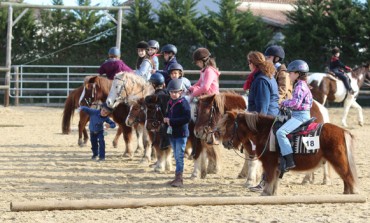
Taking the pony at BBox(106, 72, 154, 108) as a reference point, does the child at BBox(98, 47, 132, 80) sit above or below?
above

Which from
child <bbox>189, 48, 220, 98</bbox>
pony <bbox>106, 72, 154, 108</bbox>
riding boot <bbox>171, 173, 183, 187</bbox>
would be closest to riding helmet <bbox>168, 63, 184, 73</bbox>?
child <bbox>189, 48, 220, 98</bbox>

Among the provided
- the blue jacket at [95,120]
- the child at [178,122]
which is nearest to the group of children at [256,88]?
the child at [178,122]

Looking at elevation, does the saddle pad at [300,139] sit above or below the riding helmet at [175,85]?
below

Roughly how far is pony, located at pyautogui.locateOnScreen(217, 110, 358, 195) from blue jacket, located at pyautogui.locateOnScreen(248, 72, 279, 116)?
401mm

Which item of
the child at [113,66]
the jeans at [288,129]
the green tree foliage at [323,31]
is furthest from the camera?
the green tree foliage at [323,31]

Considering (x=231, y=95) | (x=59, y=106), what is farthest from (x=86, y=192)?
(x=59, y=106)

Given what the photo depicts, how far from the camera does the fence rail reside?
2788 centimetres

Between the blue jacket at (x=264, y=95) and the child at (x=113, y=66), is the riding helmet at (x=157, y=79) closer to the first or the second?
the blue jacket at (x=264, y=95)

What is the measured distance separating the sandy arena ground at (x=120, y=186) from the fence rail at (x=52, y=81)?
951 centimetres

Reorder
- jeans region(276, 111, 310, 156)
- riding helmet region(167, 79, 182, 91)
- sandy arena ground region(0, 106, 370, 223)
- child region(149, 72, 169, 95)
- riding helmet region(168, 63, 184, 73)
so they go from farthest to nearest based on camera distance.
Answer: child region(149, 72, 169, 95) → riding helmet region(168, 63, 184, 73) → riding helmet region(167, 79, 182, 91) → jeans region(276, 111, 310, 156) → sandy arena ground region(0, 106, 370, 223)

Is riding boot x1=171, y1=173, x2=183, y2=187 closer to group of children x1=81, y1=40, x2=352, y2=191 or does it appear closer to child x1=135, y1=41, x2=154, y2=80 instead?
group of children x1=81, y1=40, x2=352, y2=191

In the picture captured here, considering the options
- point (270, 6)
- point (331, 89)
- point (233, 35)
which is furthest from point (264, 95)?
point (270, 6)

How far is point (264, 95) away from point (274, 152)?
0.88 meters

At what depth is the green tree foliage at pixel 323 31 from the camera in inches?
1156
